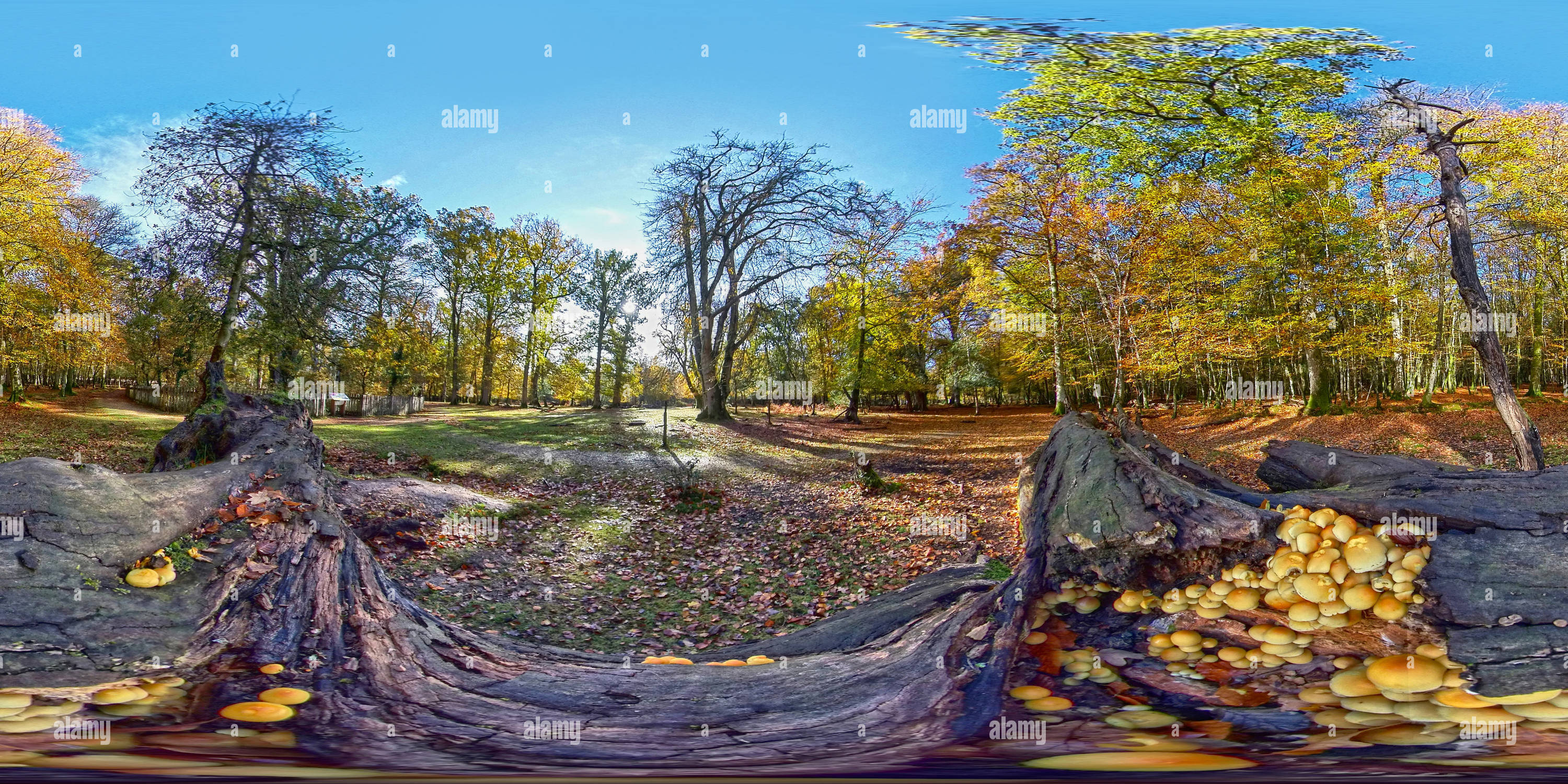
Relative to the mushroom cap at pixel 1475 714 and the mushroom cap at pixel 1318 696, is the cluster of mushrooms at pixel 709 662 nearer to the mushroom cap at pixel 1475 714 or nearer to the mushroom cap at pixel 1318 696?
the mushroom cap at pixel 1318 696

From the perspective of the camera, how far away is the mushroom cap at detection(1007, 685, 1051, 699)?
2402mm

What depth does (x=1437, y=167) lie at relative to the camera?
7.34 metres

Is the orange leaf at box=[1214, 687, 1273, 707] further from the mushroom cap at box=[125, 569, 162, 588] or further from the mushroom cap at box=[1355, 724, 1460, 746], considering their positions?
the mushroom cap at box=[125, 569, 162, 588]

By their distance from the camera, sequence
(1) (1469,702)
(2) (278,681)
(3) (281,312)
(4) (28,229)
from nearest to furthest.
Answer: (1) (1469,702) < (2) (278,681) < (3) (281,312) < (4) (28,229)

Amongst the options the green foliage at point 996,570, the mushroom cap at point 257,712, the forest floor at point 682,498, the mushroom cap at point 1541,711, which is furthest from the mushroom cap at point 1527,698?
the mushroom cap at point 257,712

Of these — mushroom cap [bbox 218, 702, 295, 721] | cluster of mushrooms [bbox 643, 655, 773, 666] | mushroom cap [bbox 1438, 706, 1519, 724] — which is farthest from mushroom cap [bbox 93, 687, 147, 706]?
mushroom cap [bbox 1438, 706, 1519, 724]

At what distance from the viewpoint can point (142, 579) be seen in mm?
2828

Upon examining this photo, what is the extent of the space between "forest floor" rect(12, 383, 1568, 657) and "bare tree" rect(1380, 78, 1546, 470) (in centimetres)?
341

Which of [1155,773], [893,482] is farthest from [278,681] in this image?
[893,482]

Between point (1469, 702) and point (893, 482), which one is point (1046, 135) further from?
point (1469, 702)

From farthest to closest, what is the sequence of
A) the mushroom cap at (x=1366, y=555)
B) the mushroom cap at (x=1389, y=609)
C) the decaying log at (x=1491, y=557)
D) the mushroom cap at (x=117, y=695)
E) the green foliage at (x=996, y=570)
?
1. the green foliage at (x=996, y=570)
2. the mushroom cap at (x=1366, y=555)
3. the mushroom cap at (x=1389, y=609)
4. the decaying log at (x=1491, y=557)
5. the mushroom cap at (x=117, y=695)

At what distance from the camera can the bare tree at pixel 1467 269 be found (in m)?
6.46

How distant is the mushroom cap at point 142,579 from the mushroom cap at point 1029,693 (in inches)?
157

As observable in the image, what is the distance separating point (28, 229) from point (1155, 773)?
22958mm
